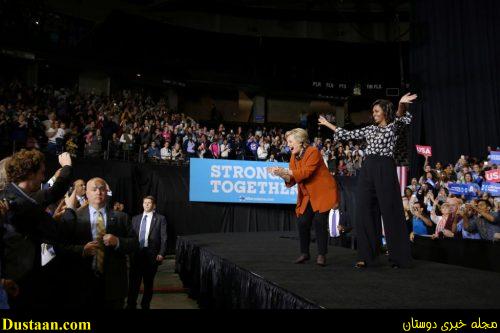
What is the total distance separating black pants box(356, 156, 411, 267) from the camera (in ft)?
12.9

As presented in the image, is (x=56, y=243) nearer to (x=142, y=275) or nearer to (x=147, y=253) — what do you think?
(x=142, y=275)

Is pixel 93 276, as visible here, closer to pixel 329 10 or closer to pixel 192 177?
pixel 192 177

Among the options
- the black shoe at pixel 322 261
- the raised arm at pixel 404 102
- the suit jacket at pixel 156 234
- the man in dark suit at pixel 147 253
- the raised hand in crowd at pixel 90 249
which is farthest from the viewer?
the suit jacket at pixel 156 234

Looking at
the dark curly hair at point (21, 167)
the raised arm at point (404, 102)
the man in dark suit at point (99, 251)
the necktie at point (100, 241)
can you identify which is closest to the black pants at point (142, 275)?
the man in dark suit at point (99, 251)

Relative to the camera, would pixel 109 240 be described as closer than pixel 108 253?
Yes

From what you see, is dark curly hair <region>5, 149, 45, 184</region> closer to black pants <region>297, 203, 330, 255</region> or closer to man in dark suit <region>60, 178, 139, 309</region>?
man in dark suit <region>60, 178, 139, 309</region>

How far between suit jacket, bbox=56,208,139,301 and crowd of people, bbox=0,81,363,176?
7199mm

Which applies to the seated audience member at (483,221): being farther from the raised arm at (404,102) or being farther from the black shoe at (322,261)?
the black shoe at (322,261)

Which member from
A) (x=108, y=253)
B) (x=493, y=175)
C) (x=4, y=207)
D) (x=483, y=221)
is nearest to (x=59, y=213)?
(x=108, y=253)

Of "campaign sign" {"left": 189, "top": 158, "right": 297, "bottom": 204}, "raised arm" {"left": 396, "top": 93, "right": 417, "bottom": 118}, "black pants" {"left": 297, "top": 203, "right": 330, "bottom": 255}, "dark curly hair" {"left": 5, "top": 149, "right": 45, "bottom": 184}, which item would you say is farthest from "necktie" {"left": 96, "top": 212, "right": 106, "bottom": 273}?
"campaign sign" {"left": 189, "top": 158, "right": 297, "bottom": 204}

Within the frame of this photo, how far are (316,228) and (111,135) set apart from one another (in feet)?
32.9

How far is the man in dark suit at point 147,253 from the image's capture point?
5465 mm

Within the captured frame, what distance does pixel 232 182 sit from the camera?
12438 millimetres

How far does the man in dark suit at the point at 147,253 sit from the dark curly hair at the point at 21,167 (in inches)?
104
